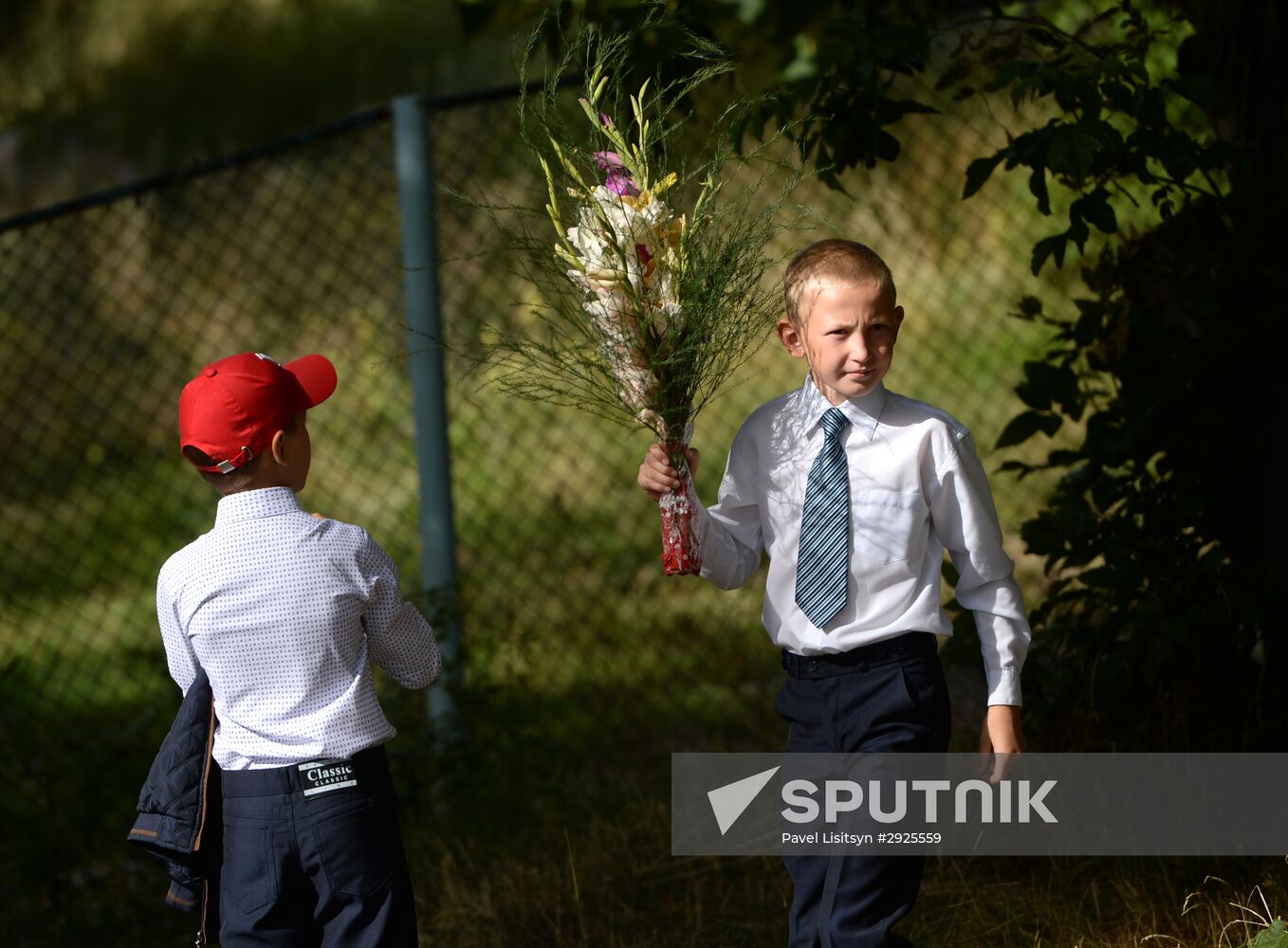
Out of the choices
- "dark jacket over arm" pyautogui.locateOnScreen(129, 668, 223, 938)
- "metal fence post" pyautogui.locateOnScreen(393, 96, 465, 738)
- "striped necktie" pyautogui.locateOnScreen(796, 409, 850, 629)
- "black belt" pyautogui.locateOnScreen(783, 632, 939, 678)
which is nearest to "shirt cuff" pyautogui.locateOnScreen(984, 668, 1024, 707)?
"black belt" pyautogui.locateOnScreen(783, 632, 939, 678)

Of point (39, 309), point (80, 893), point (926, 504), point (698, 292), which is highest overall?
point (39, 309)

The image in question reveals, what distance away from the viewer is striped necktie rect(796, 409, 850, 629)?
2453mm


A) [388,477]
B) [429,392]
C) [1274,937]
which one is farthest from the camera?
[388,477]

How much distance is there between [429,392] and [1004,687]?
2403mm

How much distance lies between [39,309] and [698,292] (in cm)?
309

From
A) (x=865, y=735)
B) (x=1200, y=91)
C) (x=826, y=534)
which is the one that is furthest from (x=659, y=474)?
(x=1200, y=91)

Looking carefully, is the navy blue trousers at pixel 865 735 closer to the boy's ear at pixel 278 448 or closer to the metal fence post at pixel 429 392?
the boy's ear at pixel 278 448

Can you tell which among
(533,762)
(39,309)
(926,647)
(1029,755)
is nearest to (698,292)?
(926,647)

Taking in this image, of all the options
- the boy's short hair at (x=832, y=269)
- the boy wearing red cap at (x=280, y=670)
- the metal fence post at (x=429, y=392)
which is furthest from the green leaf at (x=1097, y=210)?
the metal fence post at (x=429, y=392)

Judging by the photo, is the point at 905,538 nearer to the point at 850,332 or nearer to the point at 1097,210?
the point at 850,332

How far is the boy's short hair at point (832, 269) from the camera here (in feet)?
7.89

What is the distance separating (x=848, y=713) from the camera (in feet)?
8.10

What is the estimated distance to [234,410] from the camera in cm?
230

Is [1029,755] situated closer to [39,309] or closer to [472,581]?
[472,581]
